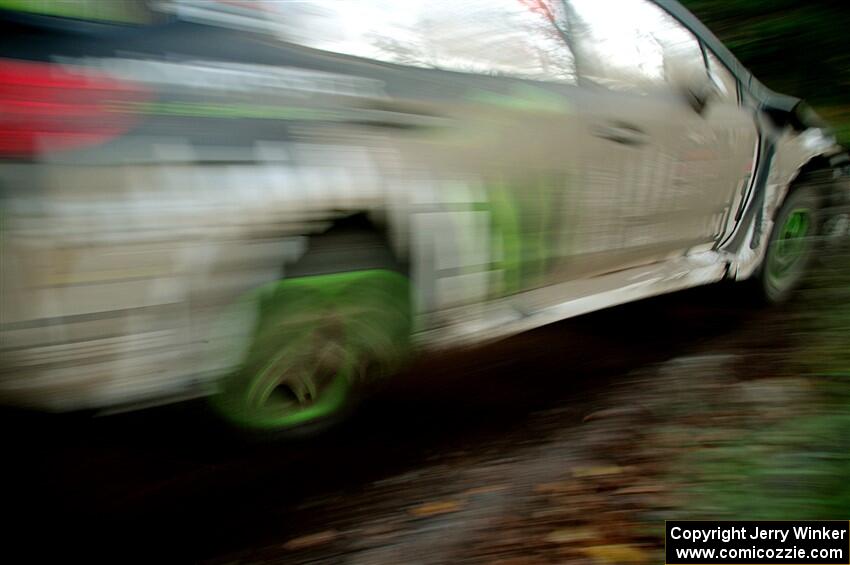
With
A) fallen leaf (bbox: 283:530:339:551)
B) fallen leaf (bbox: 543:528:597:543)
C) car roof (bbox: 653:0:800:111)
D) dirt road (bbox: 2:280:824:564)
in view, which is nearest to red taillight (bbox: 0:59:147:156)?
dirt road (bbox: 2:280:824:564)

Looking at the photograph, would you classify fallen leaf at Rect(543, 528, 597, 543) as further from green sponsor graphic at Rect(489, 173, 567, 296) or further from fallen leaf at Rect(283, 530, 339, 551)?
green sponsor graphic at Rect(489, 173, 567, 296)

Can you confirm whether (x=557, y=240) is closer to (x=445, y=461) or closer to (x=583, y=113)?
(x=583, y=113)

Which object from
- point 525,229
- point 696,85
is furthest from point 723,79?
point 525,229

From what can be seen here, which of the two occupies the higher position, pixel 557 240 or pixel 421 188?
pixel 421 188

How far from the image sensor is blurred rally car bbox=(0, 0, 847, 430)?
6.00ft

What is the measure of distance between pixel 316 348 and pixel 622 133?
5.08 ft

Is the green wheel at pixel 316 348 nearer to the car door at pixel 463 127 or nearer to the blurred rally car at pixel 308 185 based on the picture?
the blurred rally car at pixel 308 185

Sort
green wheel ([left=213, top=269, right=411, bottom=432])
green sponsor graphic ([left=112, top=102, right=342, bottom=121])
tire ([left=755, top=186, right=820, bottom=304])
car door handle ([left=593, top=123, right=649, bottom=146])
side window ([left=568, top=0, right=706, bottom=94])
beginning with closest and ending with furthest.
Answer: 1. green sponsor graphic ([left=112, top=102, right=342, bottom=121])
2. green wheel ([left=213, top=269, right=411, bottom=432])
3. car door handle ([left=593, top=123, right=649, bottom=146])
4. side window ([left=568, top=0, right=706, bottom=94])
5. tire ([left=755, top=186, right=820, bottom=304])

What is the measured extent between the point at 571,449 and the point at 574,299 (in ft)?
2.57

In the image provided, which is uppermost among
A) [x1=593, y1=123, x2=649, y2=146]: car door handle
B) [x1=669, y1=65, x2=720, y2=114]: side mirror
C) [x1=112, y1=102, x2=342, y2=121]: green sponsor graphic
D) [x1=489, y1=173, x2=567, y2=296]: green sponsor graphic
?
[x1=669, y1=65, x2=720, y2=114]: side mirror

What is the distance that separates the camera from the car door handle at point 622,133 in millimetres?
3150

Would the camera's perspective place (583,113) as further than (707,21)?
No

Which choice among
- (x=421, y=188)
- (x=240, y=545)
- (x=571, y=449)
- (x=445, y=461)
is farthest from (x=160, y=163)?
(x=571, y=449)

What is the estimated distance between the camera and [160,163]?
6.30 ft
